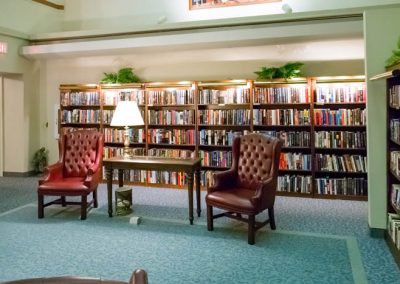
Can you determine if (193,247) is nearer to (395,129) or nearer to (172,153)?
(395,129)

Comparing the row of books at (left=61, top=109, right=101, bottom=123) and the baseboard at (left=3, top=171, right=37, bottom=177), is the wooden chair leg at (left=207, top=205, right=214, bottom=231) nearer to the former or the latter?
the row of books at (left=61, top=109, right=101, bottom=123)

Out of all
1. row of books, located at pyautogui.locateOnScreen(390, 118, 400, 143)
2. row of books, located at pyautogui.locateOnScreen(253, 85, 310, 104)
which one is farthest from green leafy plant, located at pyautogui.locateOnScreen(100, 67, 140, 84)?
row of books, located at pyautogui.locateOnScreen(390, 118, 400, 143)

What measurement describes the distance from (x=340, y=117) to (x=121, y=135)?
12.6ft

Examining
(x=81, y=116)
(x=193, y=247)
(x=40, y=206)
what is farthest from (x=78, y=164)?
(x=193, y=247)

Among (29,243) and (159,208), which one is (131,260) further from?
(159,208)

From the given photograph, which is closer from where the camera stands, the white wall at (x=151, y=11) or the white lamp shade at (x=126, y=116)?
the white lamp shade at (x=126, y=116)

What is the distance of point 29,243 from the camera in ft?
11.4

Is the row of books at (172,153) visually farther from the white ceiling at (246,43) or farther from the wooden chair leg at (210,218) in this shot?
the wooden chair leg at (210,218)

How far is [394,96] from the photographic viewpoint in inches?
124

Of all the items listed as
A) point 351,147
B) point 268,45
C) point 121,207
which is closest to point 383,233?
point 351,147

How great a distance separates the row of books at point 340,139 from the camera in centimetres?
509

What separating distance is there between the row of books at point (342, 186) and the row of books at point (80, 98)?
430 cm

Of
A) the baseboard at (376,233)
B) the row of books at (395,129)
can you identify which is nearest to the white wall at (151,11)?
the row of books at (395,129)

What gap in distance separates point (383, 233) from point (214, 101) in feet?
10.7
